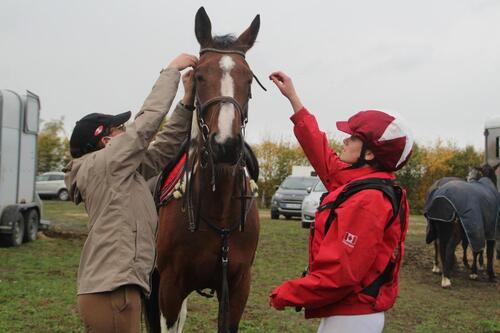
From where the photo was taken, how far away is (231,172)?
3.50 m

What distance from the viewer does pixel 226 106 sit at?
3092mm

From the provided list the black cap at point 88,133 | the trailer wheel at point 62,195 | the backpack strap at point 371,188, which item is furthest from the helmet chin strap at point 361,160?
the trailer wheel at point 62,195

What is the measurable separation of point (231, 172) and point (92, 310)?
4.29 ft

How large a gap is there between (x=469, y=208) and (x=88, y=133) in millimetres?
7551

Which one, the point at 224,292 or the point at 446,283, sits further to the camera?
the point at 446,283

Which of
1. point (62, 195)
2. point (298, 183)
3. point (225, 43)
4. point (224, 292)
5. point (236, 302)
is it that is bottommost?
point (62, 195)

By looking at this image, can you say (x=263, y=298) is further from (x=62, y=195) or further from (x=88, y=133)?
(x=62, y=195)

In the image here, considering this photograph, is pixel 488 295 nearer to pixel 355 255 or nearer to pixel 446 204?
pixel 446 204

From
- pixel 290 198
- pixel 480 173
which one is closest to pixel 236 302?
pixel 480 173

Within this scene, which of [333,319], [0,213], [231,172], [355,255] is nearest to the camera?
[355,255]

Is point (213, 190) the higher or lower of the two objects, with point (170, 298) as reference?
higher

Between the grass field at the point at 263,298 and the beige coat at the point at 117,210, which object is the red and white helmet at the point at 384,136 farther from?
the grass field at the point at 263,298

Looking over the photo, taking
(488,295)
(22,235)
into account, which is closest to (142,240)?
(488,295)

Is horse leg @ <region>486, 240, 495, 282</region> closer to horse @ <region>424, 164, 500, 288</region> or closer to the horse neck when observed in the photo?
horse @ <region>424, 164, 500, 288</region>
